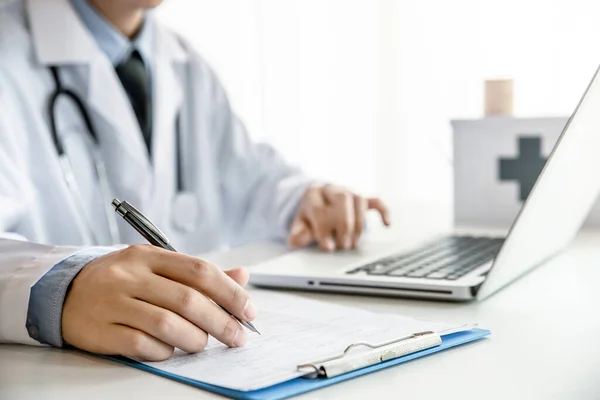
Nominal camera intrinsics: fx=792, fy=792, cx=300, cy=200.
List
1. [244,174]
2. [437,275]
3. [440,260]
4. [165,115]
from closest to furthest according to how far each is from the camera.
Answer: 1. [437,275]
2. [440,260]
3. [165,115]
4. [244,174]

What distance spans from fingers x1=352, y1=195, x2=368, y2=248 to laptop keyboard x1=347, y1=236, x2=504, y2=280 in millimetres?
110

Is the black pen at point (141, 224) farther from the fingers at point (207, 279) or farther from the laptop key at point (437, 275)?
the laptop key at point (437, 275)

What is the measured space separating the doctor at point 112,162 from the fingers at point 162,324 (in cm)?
7

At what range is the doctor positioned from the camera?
757 mm

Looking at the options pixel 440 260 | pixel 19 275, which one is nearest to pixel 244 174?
pixel 440 260

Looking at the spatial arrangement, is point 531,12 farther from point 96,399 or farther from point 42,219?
point 96,399

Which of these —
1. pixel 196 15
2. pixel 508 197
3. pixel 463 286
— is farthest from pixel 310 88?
pixel 463 286

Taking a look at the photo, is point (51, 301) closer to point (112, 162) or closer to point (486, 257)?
point (486, 257)

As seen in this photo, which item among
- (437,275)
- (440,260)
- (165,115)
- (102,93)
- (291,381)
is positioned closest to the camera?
(291,381)

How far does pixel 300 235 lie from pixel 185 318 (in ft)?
1.89

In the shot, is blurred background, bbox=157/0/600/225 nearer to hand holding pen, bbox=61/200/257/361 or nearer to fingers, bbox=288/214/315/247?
fingers, bbox=288/214/315/247

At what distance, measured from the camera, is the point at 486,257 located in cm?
100

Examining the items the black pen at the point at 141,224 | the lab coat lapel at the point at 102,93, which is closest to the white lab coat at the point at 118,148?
the lab coat lapel at the point at 102,93

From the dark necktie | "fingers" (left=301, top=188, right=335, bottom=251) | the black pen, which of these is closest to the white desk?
the black pen
